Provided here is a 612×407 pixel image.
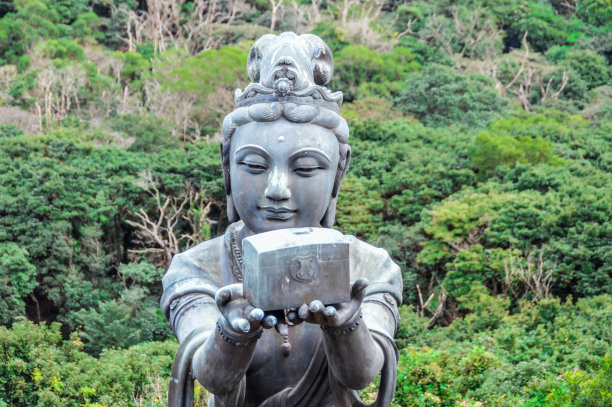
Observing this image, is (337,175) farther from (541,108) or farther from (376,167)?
(541,108)

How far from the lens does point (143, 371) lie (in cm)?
1744

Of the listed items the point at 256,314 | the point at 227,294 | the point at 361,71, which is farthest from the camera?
the point at 361,71

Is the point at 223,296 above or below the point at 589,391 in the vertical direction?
above

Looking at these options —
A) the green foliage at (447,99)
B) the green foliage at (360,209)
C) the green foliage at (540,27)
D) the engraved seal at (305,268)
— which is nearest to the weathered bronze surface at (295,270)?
the engraved seal at (305,268)

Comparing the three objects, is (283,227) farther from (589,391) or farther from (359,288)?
(589,391)

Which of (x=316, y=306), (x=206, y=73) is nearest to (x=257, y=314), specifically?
(x=316, y=306)

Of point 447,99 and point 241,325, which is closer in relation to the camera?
point 241,325

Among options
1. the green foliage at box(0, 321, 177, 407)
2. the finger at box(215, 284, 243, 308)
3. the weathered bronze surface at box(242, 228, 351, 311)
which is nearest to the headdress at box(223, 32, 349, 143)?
the weathered bronze surface at box(242, 228, 351, 311)

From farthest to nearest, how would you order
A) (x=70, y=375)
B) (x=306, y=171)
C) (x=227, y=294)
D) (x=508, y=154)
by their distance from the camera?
(x=508, y=154), (x=70, y=375), (x=306, y=171), (x=227, y=294)

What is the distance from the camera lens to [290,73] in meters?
5.53

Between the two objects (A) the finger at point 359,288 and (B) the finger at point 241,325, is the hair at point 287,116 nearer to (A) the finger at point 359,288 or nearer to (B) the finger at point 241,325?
(A) the finger at point 359,288

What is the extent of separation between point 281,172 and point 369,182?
23492mm

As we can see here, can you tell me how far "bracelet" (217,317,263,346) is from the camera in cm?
477

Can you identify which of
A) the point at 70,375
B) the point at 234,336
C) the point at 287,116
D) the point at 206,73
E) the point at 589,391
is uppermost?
the point at 287,116
